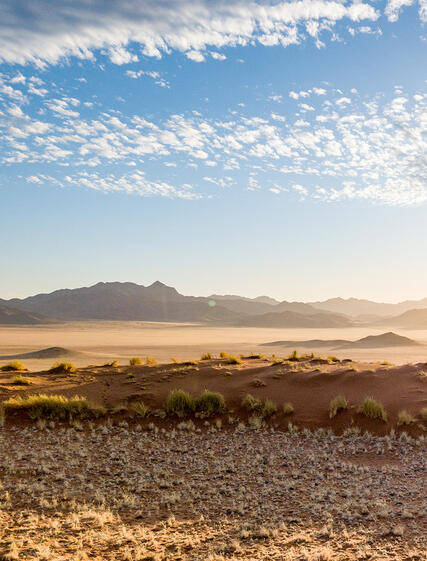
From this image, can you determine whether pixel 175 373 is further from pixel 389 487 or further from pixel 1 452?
pixel 389 487

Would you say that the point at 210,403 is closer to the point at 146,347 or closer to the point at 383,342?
the point at 146,347

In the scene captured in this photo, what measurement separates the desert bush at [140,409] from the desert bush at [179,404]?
0.71 meters

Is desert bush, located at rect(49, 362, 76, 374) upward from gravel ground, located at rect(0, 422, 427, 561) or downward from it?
upward

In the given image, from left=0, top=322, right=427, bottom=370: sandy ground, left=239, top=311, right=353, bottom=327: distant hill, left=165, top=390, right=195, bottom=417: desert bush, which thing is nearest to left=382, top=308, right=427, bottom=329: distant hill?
left=239, top=311, right=353, bottom=327: distant hill

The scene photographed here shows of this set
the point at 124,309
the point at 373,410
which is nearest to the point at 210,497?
the point at 373,410

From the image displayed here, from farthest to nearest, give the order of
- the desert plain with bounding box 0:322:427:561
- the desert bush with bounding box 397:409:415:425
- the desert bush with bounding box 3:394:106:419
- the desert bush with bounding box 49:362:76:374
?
the desert bush with bounding box 49:362:76:374
the desert bush with bounding box 3:394:106:419
the desert bush with bounding box 397:409:415:425
the desert plain with bounding box 0:322:427:561

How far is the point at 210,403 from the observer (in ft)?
54.6

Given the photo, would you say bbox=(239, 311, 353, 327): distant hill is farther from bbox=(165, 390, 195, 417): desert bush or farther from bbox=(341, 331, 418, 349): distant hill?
bbox=(165, 390, 195, 417): desert bush

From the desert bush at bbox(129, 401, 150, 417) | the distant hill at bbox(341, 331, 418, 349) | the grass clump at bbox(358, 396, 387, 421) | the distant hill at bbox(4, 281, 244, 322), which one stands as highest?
the distant hill at bbox(4, 281, 244, 322)

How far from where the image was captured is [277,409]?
16.3 meters

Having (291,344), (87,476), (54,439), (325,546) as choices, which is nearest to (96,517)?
(87,476)

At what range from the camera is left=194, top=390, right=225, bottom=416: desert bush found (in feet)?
53.8

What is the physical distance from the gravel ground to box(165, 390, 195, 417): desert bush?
2.60 meters

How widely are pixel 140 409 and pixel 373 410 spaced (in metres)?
7.73
